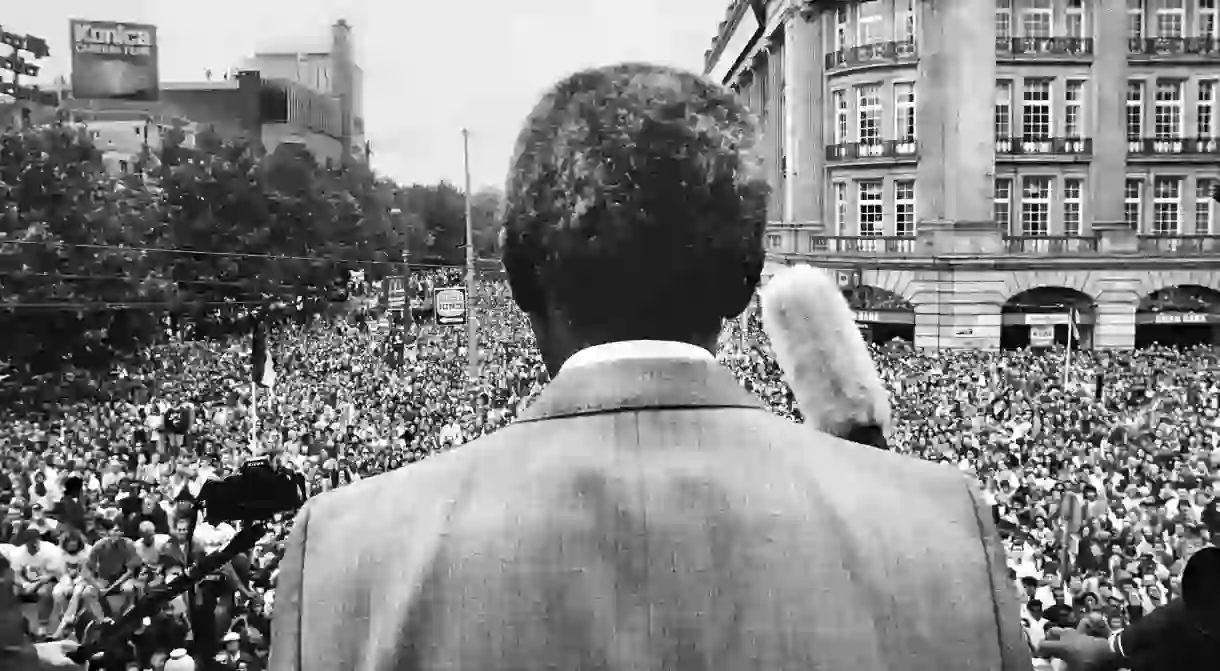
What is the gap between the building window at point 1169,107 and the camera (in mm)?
38281

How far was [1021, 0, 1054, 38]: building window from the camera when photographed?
3778cm

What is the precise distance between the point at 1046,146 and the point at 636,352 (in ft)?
130

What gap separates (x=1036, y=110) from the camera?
38219 millimetres

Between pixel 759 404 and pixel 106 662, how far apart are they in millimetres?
6164

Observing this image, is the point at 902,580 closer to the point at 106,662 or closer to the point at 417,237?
the point at 106,662

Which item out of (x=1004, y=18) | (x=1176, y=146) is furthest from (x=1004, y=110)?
(x=1176, y=146)

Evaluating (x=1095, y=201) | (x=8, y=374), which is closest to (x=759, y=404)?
(x=8, y=374)

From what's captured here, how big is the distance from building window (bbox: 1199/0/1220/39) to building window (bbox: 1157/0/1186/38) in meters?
0.51

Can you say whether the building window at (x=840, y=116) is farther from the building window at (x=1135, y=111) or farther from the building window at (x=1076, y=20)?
the building window at (x=1135, y=111)

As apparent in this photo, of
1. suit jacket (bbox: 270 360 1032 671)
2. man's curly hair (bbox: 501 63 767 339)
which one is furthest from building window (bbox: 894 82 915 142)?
suit jacket (bbox: 270 360 1032 671)

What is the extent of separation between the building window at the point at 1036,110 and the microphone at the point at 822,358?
38.6 m

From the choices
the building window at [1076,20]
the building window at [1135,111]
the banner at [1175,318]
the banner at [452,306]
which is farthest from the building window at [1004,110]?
the banner at [452,306]

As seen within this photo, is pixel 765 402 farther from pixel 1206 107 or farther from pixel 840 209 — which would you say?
pixel 1206 107

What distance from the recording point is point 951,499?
1304 mm
